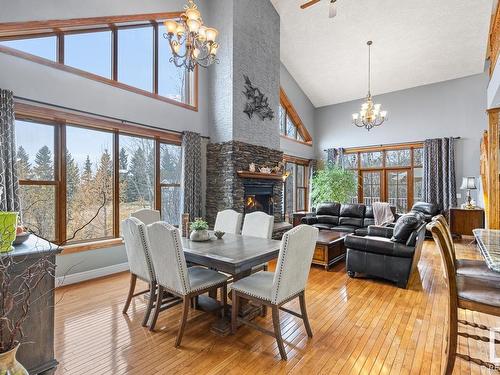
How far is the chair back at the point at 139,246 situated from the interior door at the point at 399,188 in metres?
7.71

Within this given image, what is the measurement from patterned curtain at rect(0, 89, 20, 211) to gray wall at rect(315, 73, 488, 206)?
8.41 meters

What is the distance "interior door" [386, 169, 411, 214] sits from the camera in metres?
8.02

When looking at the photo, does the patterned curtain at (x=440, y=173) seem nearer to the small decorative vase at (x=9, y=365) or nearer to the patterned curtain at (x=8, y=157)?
the small decorative vase at (x=9, y=365)

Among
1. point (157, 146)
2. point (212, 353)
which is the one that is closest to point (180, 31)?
point (157, 146)

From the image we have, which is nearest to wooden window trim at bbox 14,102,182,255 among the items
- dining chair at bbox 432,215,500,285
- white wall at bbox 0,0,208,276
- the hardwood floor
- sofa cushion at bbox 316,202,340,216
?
white wall at bbox 0,0,208,276

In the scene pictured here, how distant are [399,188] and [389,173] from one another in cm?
54

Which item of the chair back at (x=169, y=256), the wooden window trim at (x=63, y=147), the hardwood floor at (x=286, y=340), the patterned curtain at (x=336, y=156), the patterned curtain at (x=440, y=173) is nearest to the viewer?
the hardwood floor at (x=286, y=340)

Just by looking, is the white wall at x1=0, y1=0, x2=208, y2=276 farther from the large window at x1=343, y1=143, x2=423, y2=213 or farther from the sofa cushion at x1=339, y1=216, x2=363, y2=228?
the large window at x1=343, y1=143, x2=423, y2=213

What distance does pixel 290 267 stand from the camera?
7.09ft

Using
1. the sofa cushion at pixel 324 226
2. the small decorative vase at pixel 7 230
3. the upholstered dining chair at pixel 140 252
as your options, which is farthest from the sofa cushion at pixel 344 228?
the small decorative vase at pixel 7 230

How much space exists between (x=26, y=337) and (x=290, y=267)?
169cm

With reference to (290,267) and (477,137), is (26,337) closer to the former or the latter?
(290,267)

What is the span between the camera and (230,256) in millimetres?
2371

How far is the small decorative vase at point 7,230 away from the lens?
4.35ft
